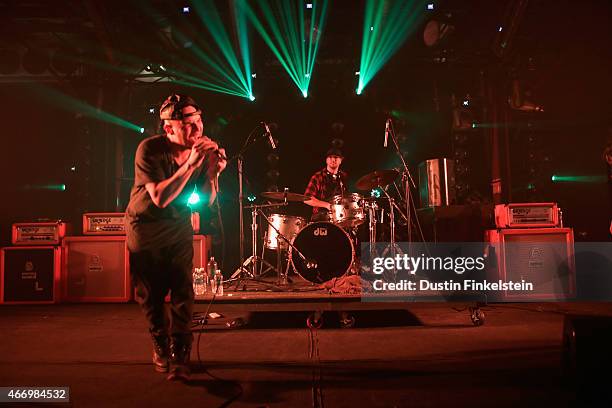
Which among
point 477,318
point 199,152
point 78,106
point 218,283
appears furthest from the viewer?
point 78,106

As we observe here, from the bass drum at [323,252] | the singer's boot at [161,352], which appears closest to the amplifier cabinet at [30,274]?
the bass drum at [323,252]

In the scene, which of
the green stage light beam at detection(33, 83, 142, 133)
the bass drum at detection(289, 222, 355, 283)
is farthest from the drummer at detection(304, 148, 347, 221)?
the green stage light beam at detection(33, 83, 142, 133)

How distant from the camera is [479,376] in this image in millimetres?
2760

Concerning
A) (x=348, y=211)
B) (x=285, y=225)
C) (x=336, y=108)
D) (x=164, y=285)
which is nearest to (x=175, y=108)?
(x=164, y=285)

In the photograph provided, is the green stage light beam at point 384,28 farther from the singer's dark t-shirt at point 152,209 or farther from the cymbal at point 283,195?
the singer's dark t-shirt at point 152,209

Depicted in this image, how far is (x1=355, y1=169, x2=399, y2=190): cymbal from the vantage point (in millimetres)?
5195

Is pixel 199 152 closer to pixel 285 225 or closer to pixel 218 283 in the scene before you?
pixel 218 283

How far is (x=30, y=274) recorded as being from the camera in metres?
6.39

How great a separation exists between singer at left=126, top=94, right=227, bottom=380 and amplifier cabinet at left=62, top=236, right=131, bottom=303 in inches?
157

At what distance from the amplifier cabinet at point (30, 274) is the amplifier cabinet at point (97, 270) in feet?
0.48

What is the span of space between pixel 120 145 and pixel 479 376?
7.96 metres

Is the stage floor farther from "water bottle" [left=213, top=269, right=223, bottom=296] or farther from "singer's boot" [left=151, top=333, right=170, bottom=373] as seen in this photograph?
"water bottle" [left=213, top=269, right=223, bottom=296]

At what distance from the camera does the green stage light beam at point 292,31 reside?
740cm

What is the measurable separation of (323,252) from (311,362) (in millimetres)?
2053
